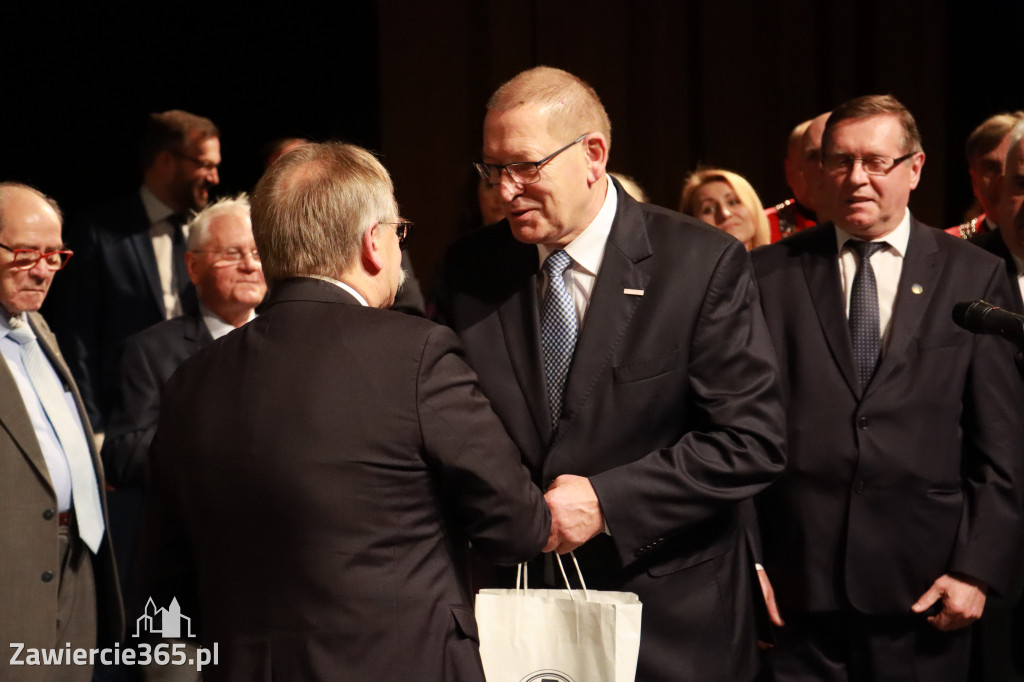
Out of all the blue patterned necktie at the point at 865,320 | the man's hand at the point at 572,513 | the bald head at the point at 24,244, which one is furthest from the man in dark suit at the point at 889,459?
the bald head at the point at 24,244

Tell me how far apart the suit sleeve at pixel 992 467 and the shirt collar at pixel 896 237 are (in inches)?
8.8

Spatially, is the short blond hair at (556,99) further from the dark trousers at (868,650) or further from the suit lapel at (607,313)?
the dark trousers at (868,650)

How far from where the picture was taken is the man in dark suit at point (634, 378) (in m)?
2.22

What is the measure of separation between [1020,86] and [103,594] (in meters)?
4.99

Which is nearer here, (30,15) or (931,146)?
(30,15)

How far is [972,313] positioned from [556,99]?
877mm

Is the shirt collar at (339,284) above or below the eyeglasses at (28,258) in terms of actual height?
above

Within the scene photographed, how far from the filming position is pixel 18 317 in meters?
3.27

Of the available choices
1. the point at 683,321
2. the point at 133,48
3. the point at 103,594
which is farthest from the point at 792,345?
the point at 133,48

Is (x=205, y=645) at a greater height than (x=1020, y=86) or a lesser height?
lesser

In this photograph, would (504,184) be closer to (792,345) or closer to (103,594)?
(792,345)

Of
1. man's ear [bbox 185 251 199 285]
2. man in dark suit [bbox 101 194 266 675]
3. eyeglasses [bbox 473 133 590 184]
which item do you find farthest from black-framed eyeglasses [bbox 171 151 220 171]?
eyeglasses [bbox 473 133 590 184]

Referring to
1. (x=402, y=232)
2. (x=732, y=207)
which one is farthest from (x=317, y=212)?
(x=732, y=207)

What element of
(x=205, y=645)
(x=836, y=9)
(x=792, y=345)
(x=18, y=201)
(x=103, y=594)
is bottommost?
(x=103, y=594)
